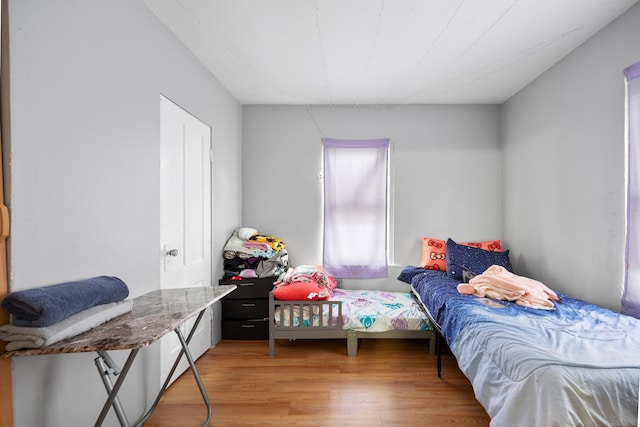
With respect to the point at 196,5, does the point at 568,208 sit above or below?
below

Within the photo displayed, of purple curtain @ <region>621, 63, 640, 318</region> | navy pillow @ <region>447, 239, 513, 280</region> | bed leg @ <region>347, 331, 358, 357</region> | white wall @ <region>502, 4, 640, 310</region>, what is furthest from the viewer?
navy pillow @ <region>447, 239, 513, 280</region>

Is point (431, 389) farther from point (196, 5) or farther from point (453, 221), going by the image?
point (196, 5)

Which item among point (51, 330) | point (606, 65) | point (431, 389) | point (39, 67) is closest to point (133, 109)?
→ point (39, 67)

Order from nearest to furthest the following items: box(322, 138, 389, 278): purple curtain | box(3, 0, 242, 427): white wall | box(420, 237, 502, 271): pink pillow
Result: 1. box(3, 0, 242, 427): white wall
2. box(420, 237, 502, 271): pink pillow
3. box(322, 138, 389, 278): purple curtain

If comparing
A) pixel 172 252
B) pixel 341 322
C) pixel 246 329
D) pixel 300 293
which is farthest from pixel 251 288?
pixel 172 252

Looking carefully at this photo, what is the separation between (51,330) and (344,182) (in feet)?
9.99

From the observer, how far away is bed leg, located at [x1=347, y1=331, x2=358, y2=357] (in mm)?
2875

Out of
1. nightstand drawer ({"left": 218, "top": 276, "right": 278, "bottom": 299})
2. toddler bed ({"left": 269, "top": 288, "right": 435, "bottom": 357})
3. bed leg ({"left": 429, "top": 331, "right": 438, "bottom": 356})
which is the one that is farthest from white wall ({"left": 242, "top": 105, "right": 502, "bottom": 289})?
bed leg ({"left": 429, "top": 331, "right": 438, "bottom": 356})

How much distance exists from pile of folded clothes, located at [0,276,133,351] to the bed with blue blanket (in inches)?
72.6

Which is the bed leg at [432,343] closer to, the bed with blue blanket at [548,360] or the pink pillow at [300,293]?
the bed with blue blanket at [548,360]

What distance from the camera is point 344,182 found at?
12.4 feet

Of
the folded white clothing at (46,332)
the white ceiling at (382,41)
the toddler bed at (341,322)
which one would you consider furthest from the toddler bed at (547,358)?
the white ceiling at (382,41)

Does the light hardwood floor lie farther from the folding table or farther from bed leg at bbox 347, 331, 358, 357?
the folding table

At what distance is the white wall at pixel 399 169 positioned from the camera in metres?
3.78
